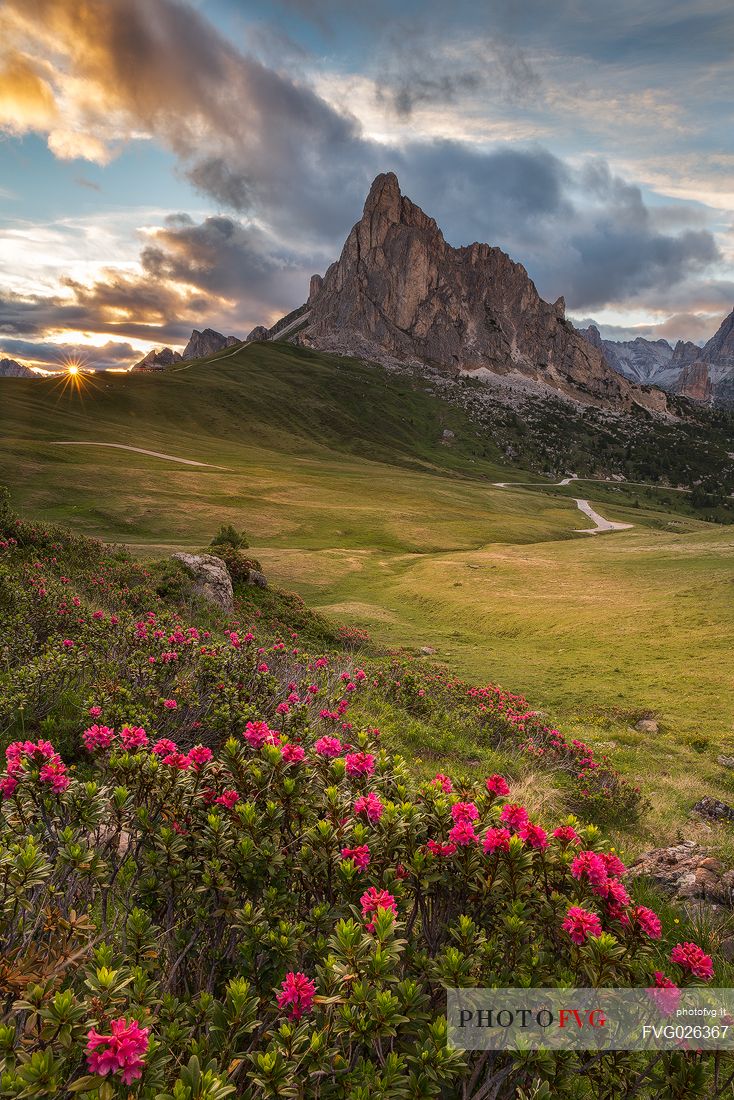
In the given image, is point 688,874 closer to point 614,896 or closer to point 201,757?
point 614,896

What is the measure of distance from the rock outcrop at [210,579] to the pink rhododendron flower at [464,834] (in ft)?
62.5

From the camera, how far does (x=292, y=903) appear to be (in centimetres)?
361

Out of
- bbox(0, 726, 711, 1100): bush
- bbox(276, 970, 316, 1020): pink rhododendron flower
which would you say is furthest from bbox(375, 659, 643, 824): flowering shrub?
bbox(276, 970, 316, 1020): pink rhododendron flower

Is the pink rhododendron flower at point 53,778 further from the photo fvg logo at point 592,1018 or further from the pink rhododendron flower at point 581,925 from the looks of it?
the pink rhododendron flower at point 581,925

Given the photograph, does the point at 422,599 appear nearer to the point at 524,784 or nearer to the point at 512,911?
the point at 524,784

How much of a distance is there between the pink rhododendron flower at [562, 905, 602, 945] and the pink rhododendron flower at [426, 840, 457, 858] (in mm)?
794

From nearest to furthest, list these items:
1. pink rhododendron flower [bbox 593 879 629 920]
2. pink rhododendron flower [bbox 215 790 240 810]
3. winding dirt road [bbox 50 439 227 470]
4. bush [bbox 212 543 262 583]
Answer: pink rhododendron flower [bbox 593 879 629 920] → pink rhododendron flower [bbox 215 790 240 810] → bush [bbox 212 543 262 583] → winding dirt road [bbox 50 439 227 470]

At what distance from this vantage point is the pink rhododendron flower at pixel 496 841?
11.5 feet

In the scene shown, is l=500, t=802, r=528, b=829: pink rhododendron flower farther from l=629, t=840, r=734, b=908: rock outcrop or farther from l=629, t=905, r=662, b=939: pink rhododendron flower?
l=629, t=840, r=734, b=908: rock outcrop

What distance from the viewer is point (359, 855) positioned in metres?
3.54

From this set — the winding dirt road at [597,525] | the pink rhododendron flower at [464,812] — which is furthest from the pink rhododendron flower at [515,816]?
the winding dirt road at [597,525]

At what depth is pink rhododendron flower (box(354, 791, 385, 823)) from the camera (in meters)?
3.92

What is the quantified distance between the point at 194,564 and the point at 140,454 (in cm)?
9418

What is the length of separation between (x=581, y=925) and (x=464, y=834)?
33.1 inches
